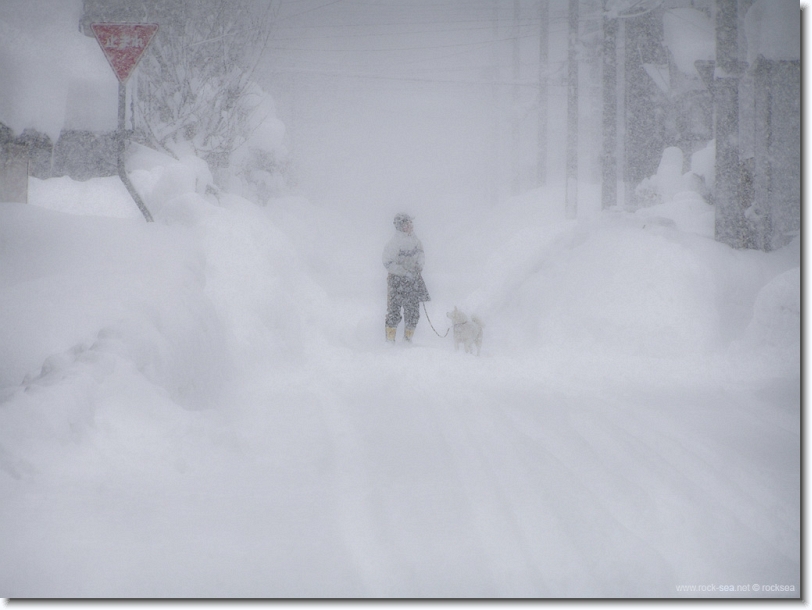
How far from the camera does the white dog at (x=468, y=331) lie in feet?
19.7

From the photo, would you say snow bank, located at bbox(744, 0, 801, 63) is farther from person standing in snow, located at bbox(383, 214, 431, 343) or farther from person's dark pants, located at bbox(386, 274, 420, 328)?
person's dark pants, located at bbox(386, 274, 420, 328)

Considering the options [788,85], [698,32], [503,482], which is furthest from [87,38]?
[698,32]

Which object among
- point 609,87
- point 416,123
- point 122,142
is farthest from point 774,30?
point 416,123

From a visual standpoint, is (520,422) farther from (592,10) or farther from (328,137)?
(328,137)

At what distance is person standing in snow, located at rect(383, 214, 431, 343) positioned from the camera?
21.7 feet

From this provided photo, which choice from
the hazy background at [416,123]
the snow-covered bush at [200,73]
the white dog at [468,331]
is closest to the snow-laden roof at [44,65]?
the white dog at [468,331]

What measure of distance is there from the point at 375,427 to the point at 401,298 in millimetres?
3349

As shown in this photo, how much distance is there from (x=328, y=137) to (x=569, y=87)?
77.6ft

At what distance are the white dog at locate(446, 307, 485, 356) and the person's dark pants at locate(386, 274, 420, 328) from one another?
2.21 ft

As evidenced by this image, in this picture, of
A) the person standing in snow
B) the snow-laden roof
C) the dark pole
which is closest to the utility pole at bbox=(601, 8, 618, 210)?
the person standing in snow

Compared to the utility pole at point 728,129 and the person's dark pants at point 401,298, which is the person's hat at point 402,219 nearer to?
the person's dark pants at point 401,298

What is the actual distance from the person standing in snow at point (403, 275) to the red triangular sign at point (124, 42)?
3140 mm

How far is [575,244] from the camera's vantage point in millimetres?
6941

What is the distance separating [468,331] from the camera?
606cm
